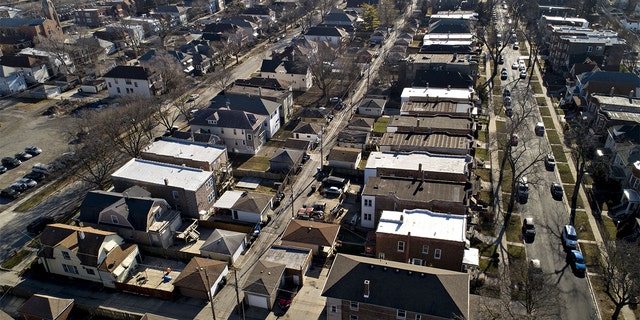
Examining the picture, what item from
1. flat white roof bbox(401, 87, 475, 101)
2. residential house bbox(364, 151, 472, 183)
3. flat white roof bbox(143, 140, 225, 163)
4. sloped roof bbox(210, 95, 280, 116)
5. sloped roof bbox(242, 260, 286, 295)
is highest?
sloped roof bbox(210, 95, 280, 116)

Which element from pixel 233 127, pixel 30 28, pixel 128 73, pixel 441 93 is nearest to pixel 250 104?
pixel 233 127

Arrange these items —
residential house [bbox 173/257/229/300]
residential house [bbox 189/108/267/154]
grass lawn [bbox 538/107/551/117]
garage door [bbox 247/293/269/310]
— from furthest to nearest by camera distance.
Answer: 1. grass lawn [bbox 538/107/551/117]
2. residential house [bbox 189/108/267/154]
3. residential house [bbox 173/257/229/300]
4. garage door [bbox 247/293/269/310]

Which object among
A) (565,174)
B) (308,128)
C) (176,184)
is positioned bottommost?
(565,174)

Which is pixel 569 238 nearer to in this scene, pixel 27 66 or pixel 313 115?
pixel 313 115

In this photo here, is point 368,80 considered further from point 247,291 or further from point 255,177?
point 247,291

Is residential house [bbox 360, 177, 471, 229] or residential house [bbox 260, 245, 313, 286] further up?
residential house [bbox 360, 177, 471, 229]

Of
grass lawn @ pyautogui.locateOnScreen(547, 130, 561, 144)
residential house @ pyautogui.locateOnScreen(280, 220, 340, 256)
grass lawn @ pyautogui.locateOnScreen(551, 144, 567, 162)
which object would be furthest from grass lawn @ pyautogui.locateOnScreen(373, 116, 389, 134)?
residential house @ pyautogui.locateOnScreen(280, 220, 340, 256)

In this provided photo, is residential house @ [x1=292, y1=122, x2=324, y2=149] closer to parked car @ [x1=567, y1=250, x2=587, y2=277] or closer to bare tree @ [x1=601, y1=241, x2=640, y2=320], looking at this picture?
parked car @ [x1=567, y1=250, x2=587, y2=277]

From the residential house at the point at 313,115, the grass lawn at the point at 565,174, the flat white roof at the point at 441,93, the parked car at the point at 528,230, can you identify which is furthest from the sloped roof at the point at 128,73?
the grass lawn at the point at 565,174
